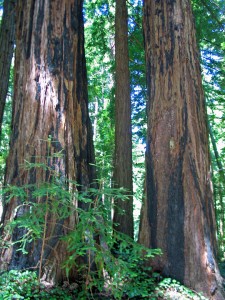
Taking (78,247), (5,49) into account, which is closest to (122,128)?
(5,49)

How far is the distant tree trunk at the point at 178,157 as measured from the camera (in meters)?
4.45

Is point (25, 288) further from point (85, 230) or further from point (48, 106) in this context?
point (48, 106)

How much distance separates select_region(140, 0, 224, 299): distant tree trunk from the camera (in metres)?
4.45

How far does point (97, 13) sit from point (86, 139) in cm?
690

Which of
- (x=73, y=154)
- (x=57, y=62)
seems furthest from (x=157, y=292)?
(x=57, y=62)

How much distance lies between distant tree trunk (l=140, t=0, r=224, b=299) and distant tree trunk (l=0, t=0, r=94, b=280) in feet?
3.73

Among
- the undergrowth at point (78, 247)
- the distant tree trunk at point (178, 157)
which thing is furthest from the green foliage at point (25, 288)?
the distant tree trunk at point (178, 157)

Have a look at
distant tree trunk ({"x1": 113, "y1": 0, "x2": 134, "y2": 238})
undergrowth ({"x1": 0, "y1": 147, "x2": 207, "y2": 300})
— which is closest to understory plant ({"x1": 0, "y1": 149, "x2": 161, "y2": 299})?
undergrowth ({"x1": 0, "y1": 147, "x2": 207, "y2": 300})

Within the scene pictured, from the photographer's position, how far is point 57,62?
15.8 ft

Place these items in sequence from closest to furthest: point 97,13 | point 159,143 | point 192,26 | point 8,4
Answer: point 159,143 → point 192,26 → point 8,4 → point 97,13

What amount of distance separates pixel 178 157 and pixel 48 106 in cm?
207

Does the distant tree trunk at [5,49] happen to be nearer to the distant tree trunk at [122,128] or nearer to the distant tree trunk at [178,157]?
the distant tree trunk at [122,128]

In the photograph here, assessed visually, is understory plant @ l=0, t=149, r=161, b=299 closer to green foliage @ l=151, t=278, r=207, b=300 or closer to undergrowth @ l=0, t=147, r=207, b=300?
undergrowth @ l=0, t=147, r=207, b=300

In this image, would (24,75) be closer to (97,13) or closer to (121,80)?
→ (121,80)
